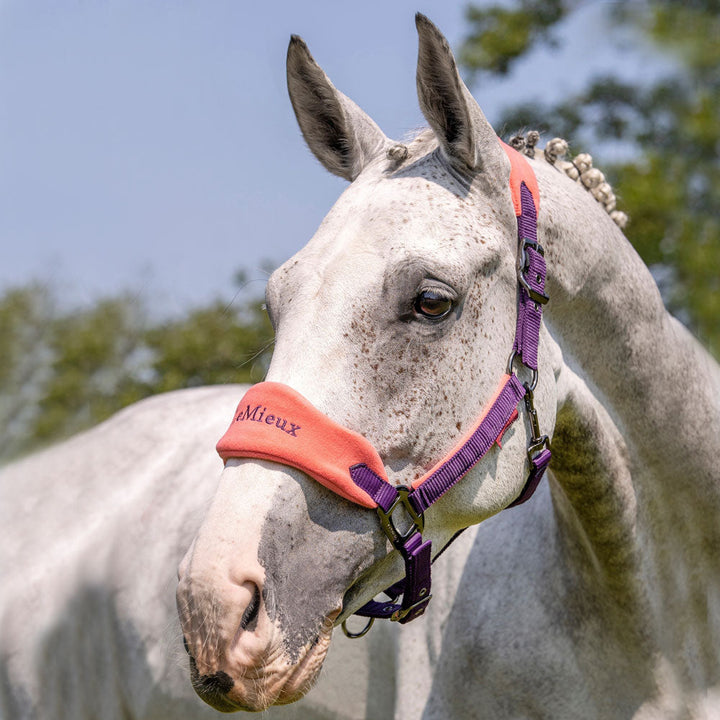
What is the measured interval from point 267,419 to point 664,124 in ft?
37.8

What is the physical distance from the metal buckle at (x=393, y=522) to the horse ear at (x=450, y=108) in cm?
91

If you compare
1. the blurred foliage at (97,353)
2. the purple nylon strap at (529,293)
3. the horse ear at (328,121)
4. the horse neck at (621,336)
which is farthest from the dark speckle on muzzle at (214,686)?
the blurred foliage at (97,353)

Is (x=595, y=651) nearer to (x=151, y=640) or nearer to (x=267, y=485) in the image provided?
(x=267, y=485)

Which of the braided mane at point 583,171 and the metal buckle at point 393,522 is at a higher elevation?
the braided mane at point 583,171

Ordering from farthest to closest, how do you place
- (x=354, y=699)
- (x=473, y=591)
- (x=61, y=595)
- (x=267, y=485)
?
(x=61, y=595) < (x=354, y=699) < (x=473, y=591) < (x=267, y=485)

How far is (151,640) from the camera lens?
4.17 m

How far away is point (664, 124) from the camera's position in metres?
12.0

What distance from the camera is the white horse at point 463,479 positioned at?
Result: 190cm

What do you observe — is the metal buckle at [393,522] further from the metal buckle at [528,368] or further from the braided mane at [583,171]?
the braided mane at [583,171]

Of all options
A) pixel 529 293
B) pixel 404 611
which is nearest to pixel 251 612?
pixel 404 611

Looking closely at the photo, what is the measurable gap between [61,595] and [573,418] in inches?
125

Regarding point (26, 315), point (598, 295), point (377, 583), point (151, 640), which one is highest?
point (26, 315)

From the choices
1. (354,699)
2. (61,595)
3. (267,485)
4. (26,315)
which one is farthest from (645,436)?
(26,315)

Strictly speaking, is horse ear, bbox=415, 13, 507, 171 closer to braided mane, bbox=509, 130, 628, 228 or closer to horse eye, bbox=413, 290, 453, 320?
horse eye, bbox=413, 290, 453, 320
